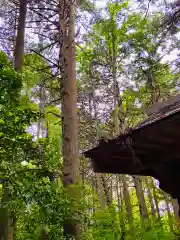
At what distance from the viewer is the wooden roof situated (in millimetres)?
3133

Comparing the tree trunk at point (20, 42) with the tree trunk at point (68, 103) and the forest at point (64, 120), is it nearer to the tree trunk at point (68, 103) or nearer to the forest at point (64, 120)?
the forest at point (64, 120)

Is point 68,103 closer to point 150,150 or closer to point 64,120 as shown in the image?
point 64,120

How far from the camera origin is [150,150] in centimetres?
371

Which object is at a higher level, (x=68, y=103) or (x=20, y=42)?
(x=20, y=42)

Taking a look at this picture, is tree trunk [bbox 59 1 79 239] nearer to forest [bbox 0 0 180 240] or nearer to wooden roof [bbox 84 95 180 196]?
forest [bbox 0 0 180 240]

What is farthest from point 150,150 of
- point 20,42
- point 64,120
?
point 20,42

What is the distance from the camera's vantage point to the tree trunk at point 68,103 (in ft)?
22.7

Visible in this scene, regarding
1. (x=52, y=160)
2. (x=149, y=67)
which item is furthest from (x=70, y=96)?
(x=149, y=67)

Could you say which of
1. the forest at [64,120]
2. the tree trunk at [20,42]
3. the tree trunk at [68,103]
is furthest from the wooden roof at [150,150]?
the tree trunk at [20,42]

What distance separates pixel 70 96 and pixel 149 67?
8.35 metres

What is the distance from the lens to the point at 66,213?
5215 millimetres

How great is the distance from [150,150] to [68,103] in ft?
14.6

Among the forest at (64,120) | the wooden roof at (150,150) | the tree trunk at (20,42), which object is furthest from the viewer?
the tree trunk at (20,42)

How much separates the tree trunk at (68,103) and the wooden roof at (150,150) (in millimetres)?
2168
